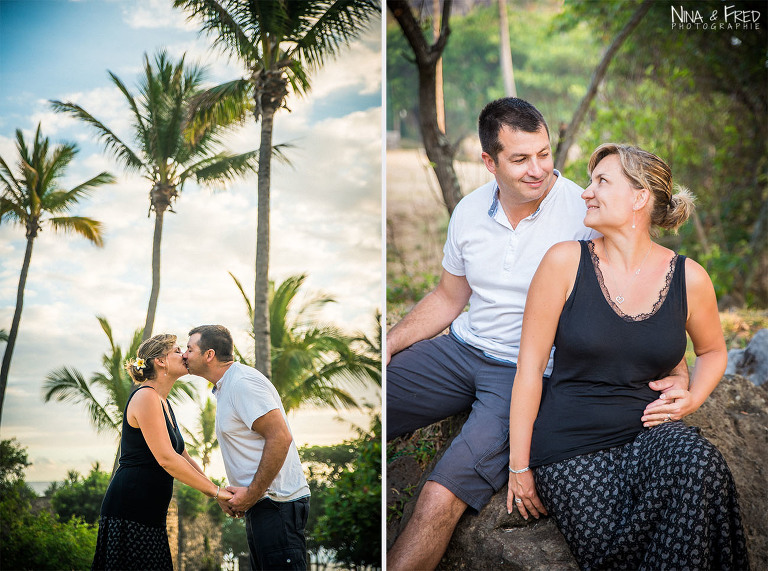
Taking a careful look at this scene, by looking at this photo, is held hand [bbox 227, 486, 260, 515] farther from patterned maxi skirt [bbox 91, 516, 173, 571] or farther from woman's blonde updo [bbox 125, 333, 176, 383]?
woman's blonde updo [bbox 125, 333, 176, 383]

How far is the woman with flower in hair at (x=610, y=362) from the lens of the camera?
221 cm

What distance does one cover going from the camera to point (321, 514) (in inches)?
104

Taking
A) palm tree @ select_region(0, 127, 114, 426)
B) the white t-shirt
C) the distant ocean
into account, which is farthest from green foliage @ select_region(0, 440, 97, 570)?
palm tree @ select_region(0, 127, 114, 426)

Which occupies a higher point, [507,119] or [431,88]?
[431,88]

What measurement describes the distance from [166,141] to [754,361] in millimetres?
3449

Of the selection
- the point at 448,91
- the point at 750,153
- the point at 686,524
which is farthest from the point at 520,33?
the point at 686,524

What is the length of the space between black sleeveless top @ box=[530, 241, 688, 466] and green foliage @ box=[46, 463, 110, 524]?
5.09ft

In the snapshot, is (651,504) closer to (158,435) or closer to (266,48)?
(158,435)

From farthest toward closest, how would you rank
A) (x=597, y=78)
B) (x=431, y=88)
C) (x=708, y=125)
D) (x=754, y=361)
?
(x=708, y=125) → (x=597, y=78) → (x=431, y=88) → (x=754, y=361)

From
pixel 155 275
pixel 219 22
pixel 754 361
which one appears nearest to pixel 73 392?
pixel 155 275

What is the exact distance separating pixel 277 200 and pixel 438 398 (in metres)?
1.04

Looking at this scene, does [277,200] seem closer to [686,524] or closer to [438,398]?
[438,398]

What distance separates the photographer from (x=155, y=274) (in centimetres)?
258

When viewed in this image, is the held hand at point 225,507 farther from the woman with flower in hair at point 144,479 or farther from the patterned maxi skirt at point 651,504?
the patterned maxi skirt at point 651,504
